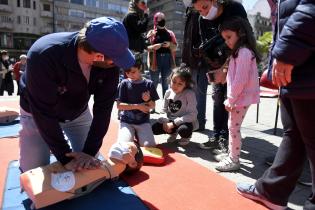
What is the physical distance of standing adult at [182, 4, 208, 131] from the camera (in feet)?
13.3

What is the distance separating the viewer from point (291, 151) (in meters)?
2.09

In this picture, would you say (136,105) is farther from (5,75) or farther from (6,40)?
(6,40)

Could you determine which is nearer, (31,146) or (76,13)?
(31,146)

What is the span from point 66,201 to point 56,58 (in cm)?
99

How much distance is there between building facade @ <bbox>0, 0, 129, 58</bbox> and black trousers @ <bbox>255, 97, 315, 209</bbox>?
1846 inches

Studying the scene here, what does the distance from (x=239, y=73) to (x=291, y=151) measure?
93cm

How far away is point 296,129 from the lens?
6.66 ft

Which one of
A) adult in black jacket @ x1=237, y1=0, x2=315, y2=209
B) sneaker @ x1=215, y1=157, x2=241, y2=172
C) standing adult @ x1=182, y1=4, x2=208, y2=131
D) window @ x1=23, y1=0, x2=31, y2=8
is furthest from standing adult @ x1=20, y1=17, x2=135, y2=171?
window @ x1=23, y1=0, x2=31, y2=8

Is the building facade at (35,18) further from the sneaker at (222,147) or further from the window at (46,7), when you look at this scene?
the sneaker at (222,147)

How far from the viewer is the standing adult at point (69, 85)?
6.10 feet

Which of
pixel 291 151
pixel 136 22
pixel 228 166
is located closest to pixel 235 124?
pixel 228 166

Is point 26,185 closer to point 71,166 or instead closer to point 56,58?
point 71,166

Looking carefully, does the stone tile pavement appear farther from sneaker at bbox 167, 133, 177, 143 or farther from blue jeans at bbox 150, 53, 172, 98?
blue jeans at bbox 150, 53, 172, 98

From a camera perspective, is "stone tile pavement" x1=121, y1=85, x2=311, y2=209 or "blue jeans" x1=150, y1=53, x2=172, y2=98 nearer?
"stone tile pavement" x1=121, y1=85, x2=311, y2=209
